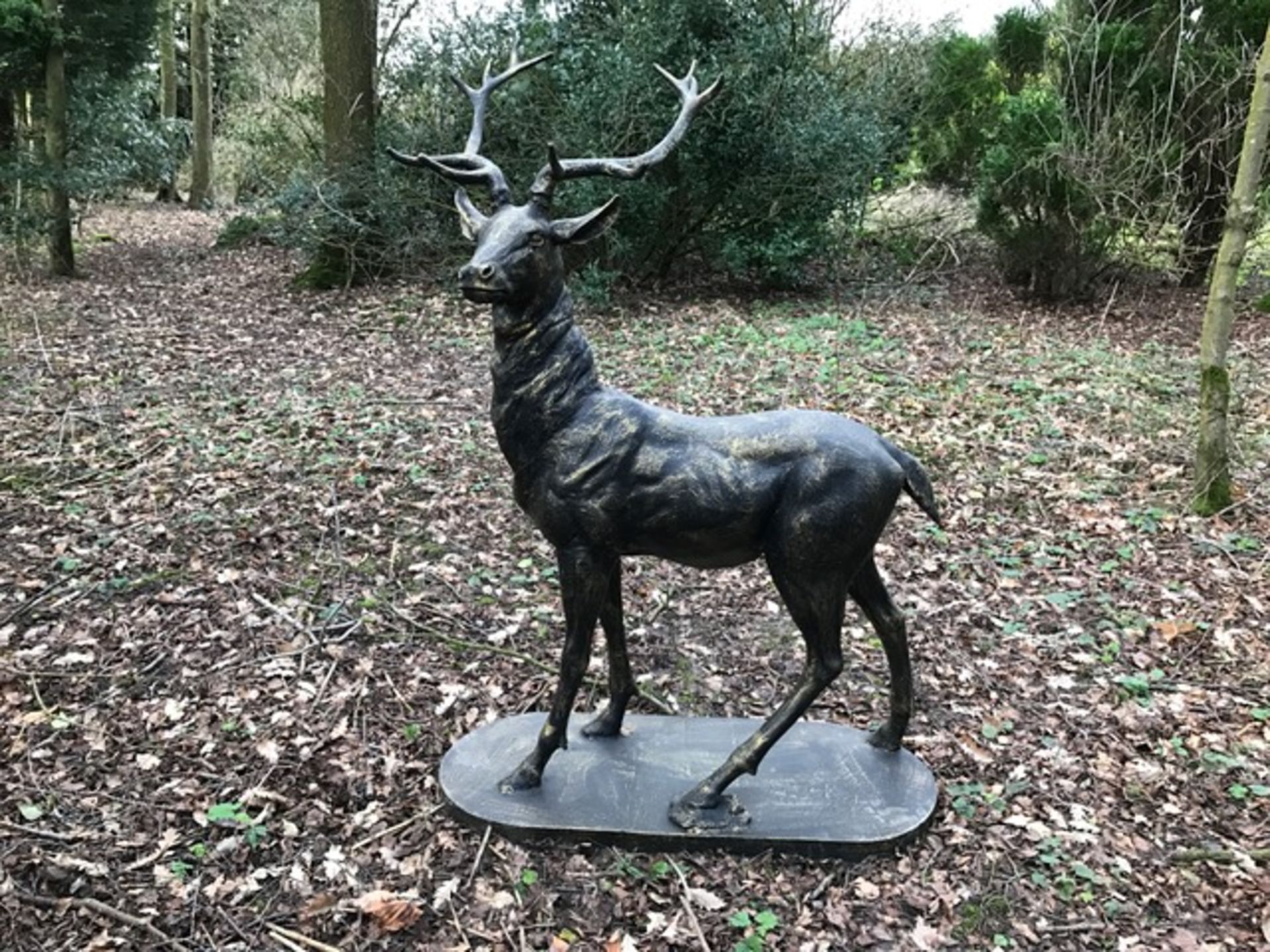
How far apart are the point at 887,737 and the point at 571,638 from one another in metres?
1.38

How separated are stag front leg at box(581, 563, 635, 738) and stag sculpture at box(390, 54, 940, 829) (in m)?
0.19

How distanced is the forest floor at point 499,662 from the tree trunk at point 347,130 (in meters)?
3.54

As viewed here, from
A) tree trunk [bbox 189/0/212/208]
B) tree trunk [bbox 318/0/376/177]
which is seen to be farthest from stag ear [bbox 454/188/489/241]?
tree trunk [bbox 189/0/212/208]

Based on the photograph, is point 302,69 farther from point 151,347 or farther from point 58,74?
point 151,347

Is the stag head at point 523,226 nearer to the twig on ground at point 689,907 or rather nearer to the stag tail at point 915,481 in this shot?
the stag tail at point 915,481

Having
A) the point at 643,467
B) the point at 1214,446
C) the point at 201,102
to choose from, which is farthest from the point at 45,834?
the point at 201,102

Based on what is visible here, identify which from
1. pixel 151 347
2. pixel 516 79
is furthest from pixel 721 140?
pixel 151 347

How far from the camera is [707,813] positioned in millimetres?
3355

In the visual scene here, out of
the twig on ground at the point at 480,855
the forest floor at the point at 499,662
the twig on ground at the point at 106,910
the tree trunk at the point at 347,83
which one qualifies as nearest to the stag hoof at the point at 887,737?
the forest floor at the point at 499,662

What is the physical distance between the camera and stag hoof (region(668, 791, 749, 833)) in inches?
131

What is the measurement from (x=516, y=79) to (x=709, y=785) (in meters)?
10.5

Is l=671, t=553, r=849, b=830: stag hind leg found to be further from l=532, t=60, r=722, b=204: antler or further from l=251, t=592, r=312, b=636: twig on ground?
l=251, t=592, r=312, b=636: twig on ground

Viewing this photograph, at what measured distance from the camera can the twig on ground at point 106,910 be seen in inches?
117

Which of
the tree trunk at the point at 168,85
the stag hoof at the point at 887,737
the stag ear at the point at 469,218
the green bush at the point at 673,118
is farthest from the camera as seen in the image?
the tree trunk at the point at 168,85
